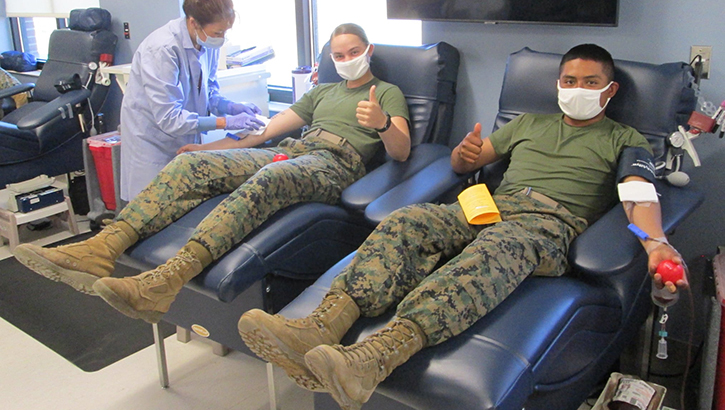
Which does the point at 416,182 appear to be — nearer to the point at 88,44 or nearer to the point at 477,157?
the point at 477,157

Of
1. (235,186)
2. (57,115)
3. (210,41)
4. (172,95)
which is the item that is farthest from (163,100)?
(57,115)

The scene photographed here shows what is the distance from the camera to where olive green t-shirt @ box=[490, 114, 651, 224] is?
2002 millimetres

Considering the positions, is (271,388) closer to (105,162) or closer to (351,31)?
(351,31)

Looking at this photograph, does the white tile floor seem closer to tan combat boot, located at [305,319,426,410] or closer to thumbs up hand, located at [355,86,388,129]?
tan combat boot, located at [305,319,426,410]

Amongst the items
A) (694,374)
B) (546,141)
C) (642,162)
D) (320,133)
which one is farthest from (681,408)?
(320,133)

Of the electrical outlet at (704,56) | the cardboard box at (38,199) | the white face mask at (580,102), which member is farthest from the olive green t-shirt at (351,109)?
the cardboard box at (38,199)

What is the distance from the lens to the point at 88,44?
4082 mm

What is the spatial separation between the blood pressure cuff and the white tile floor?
1222mm

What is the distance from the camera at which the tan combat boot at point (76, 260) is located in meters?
1.90

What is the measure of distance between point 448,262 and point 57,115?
9.66ft

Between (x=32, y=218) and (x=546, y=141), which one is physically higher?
(x=546, y=141)

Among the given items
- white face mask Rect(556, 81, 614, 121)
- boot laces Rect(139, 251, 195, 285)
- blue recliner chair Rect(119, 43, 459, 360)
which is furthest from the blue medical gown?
white face mask Rect(556, 81, 614, 121)

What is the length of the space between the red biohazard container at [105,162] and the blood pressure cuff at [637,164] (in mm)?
2481

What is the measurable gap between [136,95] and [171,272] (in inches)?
45.5
